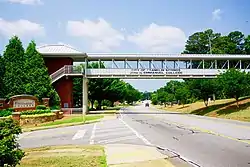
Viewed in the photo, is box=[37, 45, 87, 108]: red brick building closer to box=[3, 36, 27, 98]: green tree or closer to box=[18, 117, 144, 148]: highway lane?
box=[3, 36, 27, 98]: green tree

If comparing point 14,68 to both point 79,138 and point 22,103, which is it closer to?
point 22,103

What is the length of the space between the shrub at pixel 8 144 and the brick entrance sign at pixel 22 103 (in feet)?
87.6

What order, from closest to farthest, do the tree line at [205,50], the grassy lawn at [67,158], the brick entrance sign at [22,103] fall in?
the grassy lawn at [67,158]
the brick entrance sign at [22,103]
the tree line at [205,50]

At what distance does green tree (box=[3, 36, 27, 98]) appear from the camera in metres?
44.6

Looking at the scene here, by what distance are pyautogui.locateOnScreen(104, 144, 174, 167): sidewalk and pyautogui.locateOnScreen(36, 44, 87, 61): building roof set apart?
1479 inches

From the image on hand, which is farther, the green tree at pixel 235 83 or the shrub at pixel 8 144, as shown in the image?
the green tree at pixel 235 83

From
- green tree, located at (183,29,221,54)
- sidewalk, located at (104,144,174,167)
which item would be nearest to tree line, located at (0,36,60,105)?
sidewalk, located at (104,144,174,167)

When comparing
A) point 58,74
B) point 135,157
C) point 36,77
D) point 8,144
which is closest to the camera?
point 8,144

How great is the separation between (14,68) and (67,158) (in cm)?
3665

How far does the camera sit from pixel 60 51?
51531 mm

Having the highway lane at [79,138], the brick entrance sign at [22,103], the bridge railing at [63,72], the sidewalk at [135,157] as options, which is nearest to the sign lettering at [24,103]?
the brick entrance sign at [22,103]

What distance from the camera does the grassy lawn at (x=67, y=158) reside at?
10.1 metres

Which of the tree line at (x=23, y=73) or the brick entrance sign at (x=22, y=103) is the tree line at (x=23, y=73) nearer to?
the tree line at (x=23, y=73)

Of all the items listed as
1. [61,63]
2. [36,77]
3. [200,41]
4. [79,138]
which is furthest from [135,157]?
[200,41]
